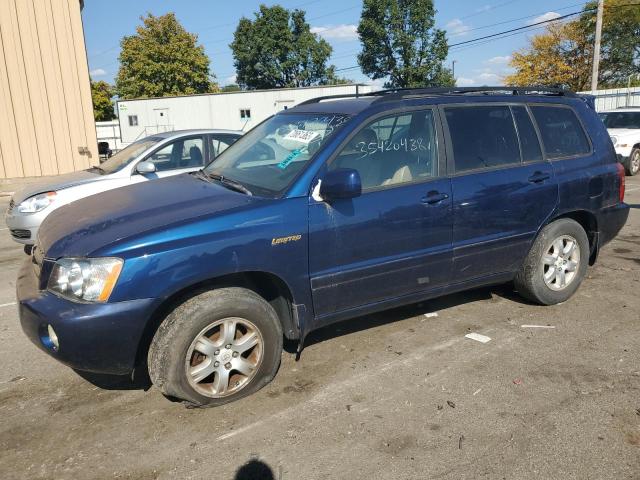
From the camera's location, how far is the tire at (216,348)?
3.01m

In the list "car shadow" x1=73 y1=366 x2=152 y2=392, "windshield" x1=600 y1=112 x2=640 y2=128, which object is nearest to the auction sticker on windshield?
"car shadow" x1=73 y1=366 x2=152 y2=392

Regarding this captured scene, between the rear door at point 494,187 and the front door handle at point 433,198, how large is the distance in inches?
4.7


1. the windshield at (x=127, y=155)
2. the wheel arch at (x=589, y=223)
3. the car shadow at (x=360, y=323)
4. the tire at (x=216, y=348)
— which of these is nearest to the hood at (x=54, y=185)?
the windshield at (x=127, y=155)

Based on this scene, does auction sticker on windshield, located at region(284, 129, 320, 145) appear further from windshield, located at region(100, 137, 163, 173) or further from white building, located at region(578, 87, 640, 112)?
white building, located at region(578, 87, 640, 112)

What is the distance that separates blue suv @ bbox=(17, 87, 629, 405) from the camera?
2918mm

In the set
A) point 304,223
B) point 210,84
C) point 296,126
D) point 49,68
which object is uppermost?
point 210,84

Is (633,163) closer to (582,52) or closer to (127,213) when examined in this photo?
(127,213)

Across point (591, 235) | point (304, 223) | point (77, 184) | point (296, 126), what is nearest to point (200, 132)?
point (77, 184)

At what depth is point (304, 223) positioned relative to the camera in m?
3.29

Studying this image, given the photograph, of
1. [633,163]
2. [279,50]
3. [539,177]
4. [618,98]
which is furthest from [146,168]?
[279,50]

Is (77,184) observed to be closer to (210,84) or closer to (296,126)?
(296,126)

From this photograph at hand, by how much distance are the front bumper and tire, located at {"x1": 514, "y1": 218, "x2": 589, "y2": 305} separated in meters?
3.24

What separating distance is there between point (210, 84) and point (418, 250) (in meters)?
53.9

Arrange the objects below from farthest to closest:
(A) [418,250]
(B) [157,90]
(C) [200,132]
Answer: (B) [157,90]
(C) [200,132]
(A) [418,250]
